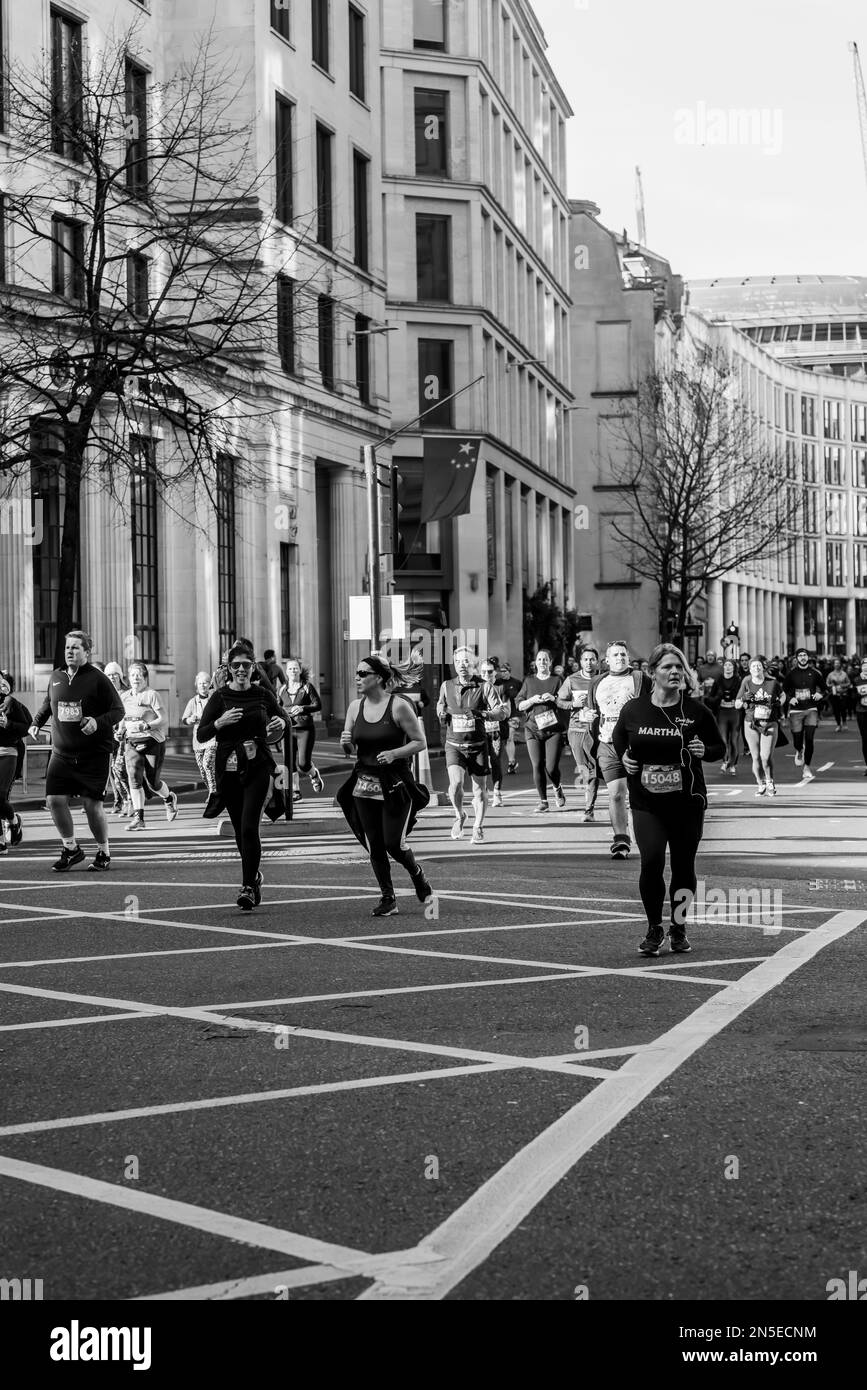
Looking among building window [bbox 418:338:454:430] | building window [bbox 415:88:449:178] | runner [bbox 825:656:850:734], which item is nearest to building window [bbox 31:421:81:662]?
runner [bbox 825:656:850:734]

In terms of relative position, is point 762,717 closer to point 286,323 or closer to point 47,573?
point 286,323

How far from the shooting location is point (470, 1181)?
18.1 feet

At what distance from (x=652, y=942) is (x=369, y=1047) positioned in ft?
9.66

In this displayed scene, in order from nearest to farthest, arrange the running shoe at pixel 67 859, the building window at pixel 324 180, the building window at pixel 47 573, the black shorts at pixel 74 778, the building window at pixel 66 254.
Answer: the black shorts at pixel 74 778 < the running shoe at pixel 67 859 < the building window at pixel 66 254 < the building window at pixel 47 573 < the building window at pixel 324 180

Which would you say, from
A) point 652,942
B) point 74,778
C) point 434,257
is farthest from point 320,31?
point 652,942

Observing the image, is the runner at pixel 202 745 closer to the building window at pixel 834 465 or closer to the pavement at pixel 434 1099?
the pavement at pixel 434 1099

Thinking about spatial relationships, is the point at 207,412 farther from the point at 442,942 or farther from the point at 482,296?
the point at 482,296

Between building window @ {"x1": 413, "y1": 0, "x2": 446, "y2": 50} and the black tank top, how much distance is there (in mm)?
50468

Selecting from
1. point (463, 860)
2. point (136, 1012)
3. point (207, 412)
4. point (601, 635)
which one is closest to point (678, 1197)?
point (136, 1012)

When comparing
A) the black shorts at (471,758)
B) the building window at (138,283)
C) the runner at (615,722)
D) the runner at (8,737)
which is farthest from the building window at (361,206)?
the runner at (615,722)

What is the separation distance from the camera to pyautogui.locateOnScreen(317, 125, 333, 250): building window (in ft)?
149

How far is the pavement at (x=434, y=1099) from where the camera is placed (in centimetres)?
478

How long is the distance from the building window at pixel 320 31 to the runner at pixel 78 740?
32.7 metres

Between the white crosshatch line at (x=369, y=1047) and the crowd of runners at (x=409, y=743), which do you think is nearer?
the white crosshatch line at (x=369, y=1047)
